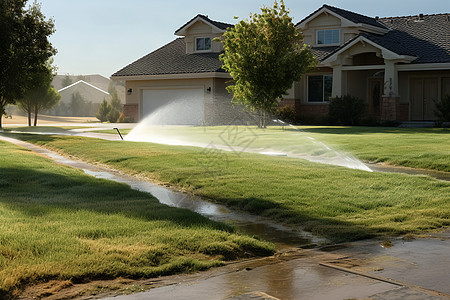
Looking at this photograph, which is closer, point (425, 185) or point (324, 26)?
point (425, 185)

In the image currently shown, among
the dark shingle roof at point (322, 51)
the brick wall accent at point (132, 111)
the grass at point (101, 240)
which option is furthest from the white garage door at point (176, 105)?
the grass at point (101, 240)

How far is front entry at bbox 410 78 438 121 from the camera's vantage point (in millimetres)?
32469

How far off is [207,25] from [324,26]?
8.09 m

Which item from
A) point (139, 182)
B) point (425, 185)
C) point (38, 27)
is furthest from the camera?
point (38, 27)

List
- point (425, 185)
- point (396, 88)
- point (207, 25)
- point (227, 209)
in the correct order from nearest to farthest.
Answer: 1. point (227, 209)
2. point (425, 185)
3. point (396, 88)
4. point (207, 25)

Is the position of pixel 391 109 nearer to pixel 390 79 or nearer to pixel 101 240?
pixel 390 79

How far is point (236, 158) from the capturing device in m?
14.9

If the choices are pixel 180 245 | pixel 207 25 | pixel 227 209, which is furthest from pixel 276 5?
pixel 180 245

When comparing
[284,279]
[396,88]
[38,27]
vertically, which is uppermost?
[38,27]

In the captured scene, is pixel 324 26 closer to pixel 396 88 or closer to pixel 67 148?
pixel 396 88

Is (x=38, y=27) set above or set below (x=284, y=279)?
above

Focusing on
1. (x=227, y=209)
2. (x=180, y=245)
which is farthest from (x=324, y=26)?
(x=180, y=245)

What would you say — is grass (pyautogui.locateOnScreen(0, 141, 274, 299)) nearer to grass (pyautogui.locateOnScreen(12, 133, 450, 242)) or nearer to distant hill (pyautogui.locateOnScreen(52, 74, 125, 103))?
grass (pyautogui.locateOnScreen(12, 133, 450, 242))

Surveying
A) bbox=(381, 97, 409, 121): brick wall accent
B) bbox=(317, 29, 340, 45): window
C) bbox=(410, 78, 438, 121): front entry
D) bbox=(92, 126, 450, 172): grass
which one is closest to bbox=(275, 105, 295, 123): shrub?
bbox=(317, 29, 340, 45): window
